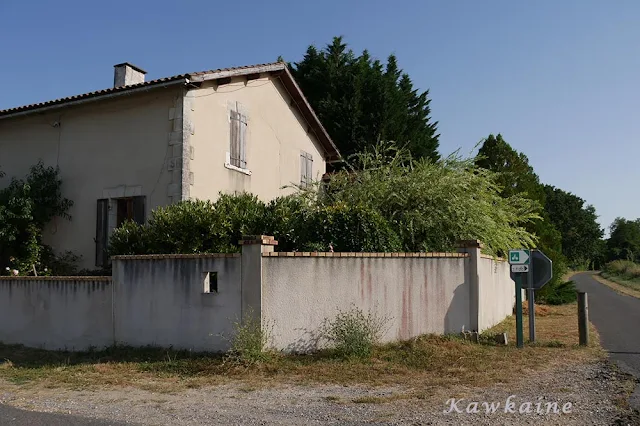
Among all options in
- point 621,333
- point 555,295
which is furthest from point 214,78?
point 555,295

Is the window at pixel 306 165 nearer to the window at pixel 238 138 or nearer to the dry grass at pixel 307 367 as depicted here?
the window at pixel 238 138

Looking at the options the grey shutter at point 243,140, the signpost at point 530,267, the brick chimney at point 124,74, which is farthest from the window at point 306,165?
the signpost at point 530,267

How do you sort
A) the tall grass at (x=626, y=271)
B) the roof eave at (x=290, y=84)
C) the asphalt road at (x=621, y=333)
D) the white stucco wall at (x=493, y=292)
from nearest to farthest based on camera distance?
the asphalt road at (x=621, y=333) < the white stucco wall at (x=493, y=292) < the roof eave at (x=290, y=84) < the tall grass at (x=626, y=271)

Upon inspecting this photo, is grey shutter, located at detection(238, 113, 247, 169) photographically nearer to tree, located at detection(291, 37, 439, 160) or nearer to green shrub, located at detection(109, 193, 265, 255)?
green shrub, located at detection(109, 193, 265, 255)

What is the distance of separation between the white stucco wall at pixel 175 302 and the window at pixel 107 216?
135 inches

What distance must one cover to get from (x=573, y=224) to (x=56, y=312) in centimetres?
7657

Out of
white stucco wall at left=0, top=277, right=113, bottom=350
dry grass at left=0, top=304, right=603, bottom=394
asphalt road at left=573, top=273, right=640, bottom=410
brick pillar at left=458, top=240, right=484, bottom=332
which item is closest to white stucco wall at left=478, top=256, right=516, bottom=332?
brick pillar at left=458, top=240, right=484, bottom=332

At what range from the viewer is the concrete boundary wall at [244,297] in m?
9.30

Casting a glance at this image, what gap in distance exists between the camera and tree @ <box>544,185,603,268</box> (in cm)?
7544

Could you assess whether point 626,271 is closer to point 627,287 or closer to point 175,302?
point 627,287

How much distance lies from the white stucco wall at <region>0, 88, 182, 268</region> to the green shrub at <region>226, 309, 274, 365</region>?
4.99 m

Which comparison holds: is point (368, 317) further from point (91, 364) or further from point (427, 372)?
point (91, 364)

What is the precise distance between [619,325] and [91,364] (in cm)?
1283

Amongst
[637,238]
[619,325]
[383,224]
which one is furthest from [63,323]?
[637,238]
